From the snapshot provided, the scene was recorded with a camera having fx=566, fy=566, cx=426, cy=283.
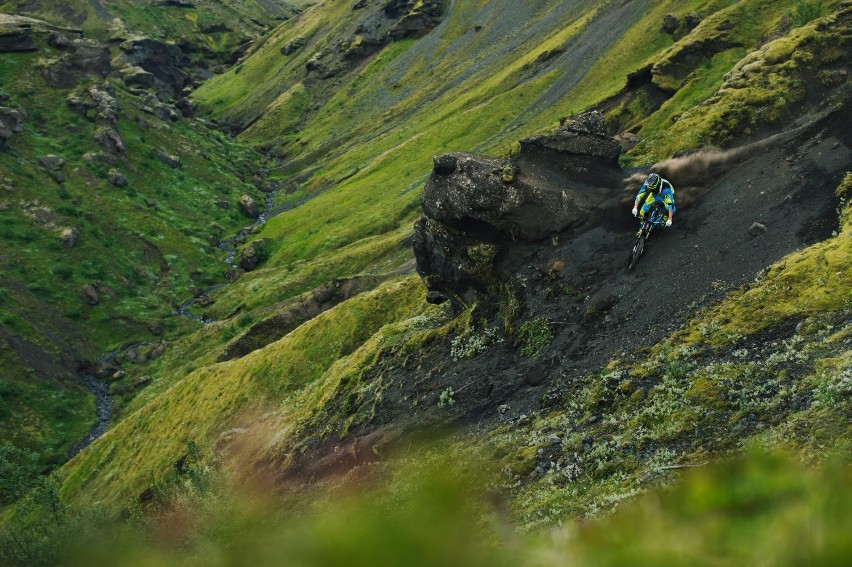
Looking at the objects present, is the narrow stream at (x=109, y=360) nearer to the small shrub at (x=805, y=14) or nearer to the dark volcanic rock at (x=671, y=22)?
the small shrub at (x=805, y=14)

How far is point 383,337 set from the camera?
118 feet

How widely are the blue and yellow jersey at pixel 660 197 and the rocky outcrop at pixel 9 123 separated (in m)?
142

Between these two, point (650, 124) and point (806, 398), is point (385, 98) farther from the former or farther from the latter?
point (806, 398)

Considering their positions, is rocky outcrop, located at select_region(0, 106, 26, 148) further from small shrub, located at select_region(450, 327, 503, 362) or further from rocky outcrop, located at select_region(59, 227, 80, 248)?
small shrub, located at select_region(450, 327, 503, 362)

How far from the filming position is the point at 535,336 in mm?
25672

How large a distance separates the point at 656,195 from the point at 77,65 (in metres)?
176

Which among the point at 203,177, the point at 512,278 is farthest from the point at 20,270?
the point at 512,278

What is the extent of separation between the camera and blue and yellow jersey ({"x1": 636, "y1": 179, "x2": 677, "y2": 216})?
1008 inches

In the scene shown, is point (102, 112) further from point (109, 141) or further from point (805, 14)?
point (805, 14)

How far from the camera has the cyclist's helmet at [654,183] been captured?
2555 centimetres

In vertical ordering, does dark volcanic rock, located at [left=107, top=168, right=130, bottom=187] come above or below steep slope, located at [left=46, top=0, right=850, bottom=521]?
above

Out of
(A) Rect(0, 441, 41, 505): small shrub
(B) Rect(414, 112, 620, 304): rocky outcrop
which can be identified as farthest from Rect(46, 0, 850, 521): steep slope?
(A) Rect(0, 441, 41, 505): small shrub

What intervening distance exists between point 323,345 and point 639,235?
89.0 feet

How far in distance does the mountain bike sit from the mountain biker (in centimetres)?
20
